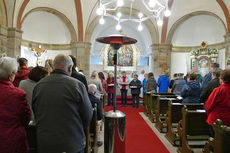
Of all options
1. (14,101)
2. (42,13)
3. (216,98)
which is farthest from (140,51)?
(14,101)

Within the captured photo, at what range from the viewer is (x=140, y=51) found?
54.0 feet

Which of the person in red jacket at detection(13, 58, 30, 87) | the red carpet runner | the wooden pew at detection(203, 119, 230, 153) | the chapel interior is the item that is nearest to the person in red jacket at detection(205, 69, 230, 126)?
the wooden pew at detection(203, 119, 230, 153)

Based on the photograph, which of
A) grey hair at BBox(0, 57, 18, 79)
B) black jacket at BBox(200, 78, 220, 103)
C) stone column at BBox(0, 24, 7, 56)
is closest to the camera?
grey hair at BBox(0, 57, 18, 79)

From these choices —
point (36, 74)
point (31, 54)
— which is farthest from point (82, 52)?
point (36, 74)

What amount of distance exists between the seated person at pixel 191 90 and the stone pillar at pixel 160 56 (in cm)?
857

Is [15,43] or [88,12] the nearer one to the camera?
[15,43]

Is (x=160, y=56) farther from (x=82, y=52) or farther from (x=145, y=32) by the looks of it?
(x=82, y=52)

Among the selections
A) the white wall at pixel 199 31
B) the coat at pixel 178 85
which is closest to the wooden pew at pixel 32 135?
the coat at pixel 178 85

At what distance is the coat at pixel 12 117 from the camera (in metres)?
2.06

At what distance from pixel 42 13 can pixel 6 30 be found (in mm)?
3869

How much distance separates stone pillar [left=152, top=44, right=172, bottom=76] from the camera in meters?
13.8

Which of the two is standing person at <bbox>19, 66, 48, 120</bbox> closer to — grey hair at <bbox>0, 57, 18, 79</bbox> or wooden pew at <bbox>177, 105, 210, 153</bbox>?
grey hair at <bbox>0, 57, 18, 79</bbox>

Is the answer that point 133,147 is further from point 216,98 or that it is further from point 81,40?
point 81,40

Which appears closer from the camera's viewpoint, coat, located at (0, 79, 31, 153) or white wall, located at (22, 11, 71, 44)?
coat, located at (0, 79, 31, 153)
